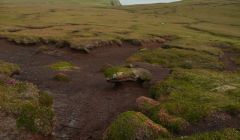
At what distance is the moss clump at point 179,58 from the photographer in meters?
67.9

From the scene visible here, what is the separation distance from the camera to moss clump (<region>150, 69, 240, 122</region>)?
38.3 metres

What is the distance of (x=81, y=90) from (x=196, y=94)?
14.6 meters

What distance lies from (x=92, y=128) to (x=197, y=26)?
9913cm

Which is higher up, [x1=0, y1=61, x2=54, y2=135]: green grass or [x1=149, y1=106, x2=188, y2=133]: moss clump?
[x1=0, y1=61, x2=54, y2=135]: green grass

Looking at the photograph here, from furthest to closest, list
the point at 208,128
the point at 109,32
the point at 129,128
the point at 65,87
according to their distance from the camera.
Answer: the point at 109,32
the point at 65,87
the point at 208,128
the point at 129,128

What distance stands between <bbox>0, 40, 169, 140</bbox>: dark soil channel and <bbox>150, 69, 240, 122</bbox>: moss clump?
3769mm

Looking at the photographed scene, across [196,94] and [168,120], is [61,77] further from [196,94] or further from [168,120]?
[168,120]

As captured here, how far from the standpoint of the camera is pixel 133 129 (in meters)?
32.1

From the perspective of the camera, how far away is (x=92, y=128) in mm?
36469

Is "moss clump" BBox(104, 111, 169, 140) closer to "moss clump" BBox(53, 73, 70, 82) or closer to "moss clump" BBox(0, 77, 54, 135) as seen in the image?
"moss clump" BBox(0, 77, 54, 135)

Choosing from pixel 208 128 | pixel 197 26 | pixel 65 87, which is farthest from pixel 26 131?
pixel 197 26

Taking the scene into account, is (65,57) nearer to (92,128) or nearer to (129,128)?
(92,128)

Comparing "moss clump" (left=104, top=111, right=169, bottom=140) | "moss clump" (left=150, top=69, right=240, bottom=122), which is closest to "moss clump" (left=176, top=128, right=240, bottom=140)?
"moss clump" (left=104, top=111, right=169, bottom=140)

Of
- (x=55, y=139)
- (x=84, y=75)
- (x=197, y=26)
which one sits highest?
(x=55, y=139)
